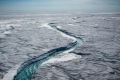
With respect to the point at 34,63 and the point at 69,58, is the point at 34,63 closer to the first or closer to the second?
the point at 34,63

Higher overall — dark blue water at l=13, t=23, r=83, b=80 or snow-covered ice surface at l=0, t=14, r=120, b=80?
snow-covered ice surface at l=0, t=14, r=120, b=80

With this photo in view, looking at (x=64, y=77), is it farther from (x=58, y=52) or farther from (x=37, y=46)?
(x=37, y=46)

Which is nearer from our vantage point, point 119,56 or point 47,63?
point 47,63

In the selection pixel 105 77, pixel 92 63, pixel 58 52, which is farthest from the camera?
pixel 58 52

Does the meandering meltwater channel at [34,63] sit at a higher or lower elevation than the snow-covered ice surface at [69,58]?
lower

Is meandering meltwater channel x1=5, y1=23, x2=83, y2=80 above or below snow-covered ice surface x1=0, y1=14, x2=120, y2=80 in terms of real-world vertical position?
below

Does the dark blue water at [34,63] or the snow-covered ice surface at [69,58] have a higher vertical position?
the snow-covered ice surface at [69,58]

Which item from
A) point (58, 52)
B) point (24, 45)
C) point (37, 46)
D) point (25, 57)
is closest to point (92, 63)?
point (58, 52)

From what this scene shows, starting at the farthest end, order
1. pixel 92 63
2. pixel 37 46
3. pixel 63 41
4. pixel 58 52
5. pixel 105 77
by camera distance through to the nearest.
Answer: pixel 63 41
pixel 37 46
pixel 58 52
pixel 92 63
pixel 105 77

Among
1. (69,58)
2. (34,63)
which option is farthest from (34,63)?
(69,58)

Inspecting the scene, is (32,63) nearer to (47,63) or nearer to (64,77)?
(47,63)
